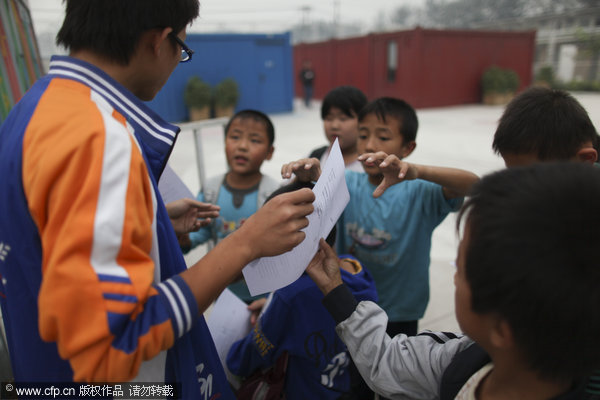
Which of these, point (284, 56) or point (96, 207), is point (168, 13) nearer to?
point (96, 207)

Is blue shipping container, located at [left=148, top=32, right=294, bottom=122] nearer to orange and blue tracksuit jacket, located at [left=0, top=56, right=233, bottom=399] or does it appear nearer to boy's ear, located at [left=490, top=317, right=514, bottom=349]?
orange and blue tracksuit jacket, located at [left=0, top=56, right=233, bottom=399]

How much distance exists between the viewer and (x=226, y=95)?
11305mm

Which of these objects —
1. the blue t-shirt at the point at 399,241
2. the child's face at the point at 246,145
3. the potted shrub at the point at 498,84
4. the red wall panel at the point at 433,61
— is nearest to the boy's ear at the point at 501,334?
the blue t-shirt at the point at 399,241

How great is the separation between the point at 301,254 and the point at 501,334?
0.44 meters

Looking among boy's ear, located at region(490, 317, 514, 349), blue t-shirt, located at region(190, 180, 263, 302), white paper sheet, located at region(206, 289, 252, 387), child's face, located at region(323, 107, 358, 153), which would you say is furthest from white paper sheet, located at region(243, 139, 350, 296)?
child's face, located at region(323, 107, 358, 153)

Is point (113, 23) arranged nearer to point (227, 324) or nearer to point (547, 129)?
point (227, 324)

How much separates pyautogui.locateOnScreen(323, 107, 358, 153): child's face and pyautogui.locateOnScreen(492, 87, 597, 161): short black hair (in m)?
1.33

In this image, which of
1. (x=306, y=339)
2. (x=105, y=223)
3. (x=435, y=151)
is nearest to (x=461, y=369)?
(x=306, y=339)

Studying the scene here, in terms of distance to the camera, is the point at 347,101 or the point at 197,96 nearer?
the point at 347,101

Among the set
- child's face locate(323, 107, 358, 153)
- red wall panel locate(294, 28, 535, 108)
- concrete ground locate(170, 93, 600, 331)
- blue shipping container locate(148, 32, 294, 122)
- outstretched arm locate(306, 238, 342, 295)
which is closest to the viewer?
outstretched arm locate(306, 238, 342, 295)

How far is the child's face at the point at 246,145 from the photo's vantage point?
207 cm

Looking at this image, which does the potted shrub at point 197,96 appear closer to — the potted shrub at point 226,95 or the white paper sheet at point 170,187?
the potted shrub at point 226,95

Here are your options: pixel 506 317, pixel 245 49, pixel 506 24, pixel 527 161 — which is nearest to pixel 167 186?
pixel 506 317

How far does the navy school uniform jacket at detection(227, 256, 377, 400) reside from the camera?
48.4 inches
